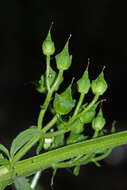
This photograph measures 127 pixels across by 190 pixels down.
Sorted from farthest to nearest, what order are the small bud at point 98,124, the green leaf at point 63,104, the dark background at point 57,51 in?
the dark background at point 57,51
the small bud at point 98,124
the green leaf at point 63,104

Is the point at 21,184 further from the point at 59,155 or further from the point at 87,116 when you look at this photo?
the point at 87,116

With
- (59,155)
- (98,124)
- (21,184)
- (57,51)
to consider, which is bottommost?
(21,184)

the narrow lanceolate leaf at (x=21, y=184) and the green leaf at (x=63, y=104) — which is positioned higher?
the green leaf at (x=63, y=104)

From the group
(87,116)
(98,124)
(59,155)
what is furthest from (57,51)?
(59,155)

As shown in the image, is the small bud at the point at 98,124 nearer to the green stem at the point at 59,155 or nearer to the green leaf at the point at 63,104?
the green stem at the point at 59,155

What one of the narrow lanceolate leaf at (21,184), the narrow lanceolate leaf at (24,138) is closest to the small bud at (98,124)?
the narrow lanceolate leaf at (24,138)

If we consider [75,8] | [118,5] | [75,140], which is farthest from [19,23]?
[75,140]
